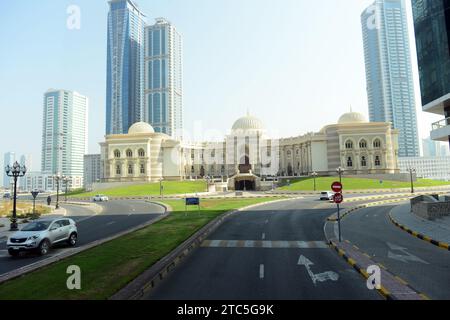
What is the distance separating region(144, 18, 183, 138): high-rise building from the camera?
178625 mm

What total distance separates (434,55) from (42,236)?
120ft

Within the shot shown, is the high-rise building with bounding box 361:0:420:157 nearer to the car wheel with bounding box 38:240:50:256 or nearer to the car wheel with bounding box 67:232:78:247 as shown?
the car wheel with bounding box 67:232:78:247

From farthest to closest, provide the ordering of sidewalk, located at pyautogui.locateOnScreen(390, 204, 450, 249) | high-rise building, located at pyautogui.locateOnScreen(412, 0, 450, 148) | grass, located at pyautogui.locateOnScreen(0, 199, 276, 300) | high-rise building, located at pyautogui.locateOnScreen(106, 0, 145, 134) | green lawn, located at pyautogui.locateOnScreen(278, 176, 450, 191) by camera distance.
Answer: high-rise building, located at pyautogui.locateOnScreen(106, 0, 145, 134) < green lawn, located at pyautogui.locateOnScreen(278, 176, 450, 191) < high-rise building, located at pyautogui.locateOnScreen(412, 0, 450, 148) < sidewalk, located at pyautogui.locateOnScreen(390, 204, 450, 249) < grass, located at pyautogui.locateOnScreen(0, 199, 276, 300)

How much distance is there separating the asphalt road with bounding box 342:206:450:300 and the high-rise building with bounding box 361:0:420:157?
191m

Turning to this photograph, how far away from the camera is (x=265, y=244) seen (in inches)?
664

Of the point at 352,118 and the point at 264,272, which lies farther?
the point at 352,118

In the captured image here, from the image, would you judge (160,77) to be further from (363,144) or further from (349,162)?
(363,144)

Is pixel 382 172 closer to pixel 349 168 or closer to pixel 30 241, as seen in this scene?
pixel 349 168

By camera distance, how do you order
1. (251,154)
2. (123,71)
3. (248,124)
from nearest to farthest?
(251,154), (248,124), (123,71)

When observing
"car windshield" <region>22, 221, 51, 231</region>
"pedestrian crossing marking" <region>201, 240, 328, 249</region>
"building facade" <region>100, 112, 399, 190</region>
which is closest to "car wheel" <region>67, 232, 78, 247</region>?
"car windshield" <region>22, 221, 51, 231</region>

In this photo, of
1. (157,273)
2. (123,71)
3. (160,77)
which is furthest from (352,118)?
(123,71)

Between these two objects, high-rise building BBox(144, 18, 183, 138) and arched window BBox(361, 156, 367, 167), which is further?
high-rise building BBox(144, 18, 183, 138)
